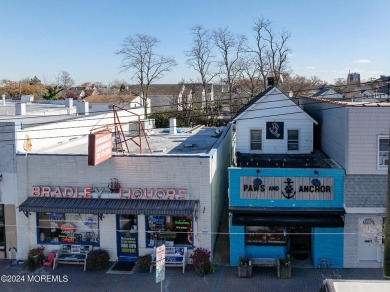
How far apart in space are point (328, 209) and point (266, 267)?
11.3ft

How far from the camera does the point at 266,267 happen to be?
1789 centimetres

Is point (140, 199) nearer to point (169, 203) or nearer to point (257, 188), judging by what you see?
point (169, 203)

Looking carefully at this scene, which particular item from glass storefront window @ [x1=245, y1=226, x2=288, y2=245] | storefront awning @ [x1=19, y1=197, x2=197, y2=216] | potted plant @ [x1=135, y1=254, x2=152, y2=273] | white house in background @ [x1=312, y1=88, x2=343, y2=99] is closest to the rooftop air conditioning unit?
storefront awning @ [x1=19, y1=197, x2=197, y2=216]

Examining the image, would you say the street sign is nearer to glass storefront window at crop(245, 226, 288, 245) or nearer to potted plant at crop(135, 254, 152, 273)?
potted plant at crop(135, 254, 152, 273)

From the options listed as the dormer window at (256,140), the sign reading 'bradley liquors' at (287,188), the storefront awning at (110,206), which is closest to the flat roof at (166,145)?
the storefront awning at (110,206)

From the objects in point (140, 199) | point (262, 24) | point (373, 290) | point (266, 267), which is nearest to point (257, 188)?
point (266, 267)

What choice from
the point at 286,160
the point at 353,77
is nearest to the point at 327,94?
the point at 286,160

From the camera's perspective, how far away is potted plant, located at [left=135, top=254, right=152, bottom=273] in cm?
1764

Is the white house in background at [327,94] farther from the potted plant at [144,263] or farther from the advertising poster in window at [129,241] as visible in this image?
the potted plant at [144,263]

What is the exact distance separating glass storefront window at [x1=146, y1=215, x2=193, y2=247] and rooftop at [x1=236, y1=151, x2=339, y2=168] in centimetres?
389

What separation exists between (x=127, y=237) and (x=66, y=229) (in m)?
2.79

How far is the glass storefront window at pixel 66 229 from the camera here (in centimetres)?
1891

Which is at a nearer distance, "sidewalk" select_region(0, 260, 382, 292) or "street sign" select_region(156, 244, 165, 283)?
"street sign" select_region(156, 244, 165, 283)

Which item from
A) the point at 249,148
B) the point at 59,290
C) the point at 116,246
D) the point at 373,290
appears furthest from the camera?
the point at 249,148
